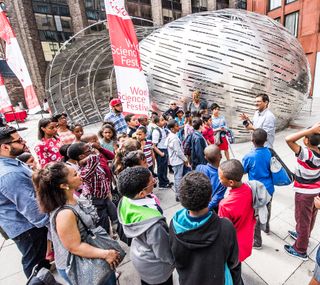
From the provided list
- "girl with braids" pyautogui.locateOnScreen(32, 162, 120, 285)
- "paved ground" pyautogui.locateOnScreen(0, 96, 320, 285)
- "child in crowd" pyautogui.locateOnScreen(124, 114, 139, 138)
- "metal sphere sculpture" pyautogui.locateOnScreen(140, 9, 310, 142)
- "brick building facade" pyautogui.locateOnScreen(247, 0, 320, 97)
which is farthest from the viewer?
"brick building facade" pyautogui.locateOnScreen(247, 0, 320, 97)

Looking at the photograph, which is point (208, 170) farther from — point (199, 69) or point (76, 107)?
point (76, 107)

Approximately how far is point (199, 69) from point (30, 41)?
1699 cm

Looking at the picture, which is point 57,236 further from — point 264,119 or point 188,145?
point 264,119

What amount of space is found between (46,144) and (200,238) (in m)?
2.77

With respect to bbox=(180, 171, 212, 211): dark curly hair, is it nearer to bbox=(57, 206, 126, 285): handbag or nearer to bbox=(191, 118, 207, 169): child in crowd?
bbox=(57, 206, 126, 285): handbag

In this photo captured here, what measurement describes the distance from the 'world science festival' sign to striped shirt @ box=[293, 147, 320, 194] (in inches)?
105

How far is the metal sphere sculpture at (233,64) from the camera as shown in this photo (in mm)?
5617

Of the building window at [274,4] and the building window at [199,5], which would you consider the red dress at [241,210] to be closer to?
the building window at [274,4]

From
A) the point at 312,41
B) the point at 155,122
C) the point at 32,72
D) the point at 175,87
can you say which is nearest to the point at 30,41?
the point at 32,72

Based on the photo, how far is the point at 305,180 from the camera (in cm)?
208

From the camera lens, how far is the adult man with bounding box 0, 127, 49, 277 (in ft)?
6.14

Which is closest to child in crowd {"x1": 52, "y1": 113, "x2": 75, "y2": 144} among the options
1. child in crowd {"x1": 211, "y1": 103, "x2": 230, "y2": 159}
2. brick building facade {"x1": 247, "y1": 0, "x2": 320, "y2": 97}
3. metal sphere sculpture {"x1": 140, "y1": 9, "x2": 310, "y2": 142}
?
child in crowd {"x1": 211, "y1": 103, "x2": 230, "y2": 159}

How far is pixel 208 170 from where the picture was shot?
7.61 feet

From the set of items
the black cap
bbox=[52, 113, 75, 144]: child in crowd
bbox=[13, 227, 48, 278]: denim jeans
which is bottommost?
bbox=[13, 227, 48, 278]: denim jeans
